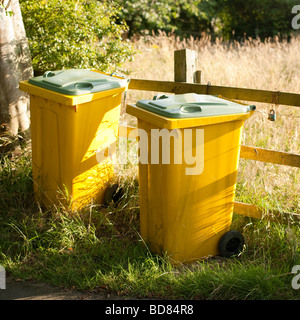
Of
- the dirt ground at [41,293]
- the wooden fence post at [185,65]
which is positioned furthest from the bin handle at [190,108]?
the dirt ground at [41,293]

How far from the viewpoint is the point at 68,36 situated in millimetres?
5820

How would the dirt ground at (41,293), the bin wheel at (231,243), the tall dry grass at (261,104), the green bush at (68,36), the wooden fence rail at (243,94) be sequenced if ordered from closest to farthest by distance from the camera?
the dirt ground at (41,293), the bin wheel at (231,243), the wooden fence rail at (243,94), the tall dry grass at (261,104), the green bush at (68,36)

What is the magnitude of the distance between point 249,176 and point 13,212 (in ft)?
7.14

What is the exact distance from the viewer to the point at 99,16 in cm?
597

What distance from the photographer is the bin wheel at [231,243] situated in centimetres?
369

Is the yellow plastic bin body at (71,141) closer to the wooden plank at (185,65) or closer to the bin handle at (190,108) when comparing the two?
the wooden plank at (185,65)

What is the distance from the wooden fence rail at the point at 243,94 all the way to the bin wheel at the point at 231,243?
0.26 m

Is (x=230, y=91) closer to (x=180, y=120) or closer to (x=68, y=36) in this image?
(x=180, y=120)

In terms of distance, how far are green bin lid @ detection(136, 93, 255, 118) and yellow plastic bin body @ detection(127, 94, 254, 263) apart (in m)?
0.03

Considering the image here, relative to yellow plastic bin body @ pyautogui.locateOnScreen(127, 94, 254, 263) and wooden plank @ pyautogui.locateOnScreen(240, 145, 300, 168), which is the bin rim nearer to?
yellow plastic bin body @ pyautogui.locateOnScreen(127, 94, 254, 263)

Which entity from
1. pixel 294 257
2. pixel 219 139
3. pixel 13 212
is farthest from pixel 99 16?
pixel 294 257

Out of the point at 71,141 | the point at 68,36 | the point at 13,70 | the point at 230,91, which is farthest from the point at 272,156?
the point at 68,36

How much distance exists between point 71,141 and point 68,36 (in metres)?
2.28

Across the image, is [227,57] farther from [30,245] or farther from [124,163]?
[30,245]
